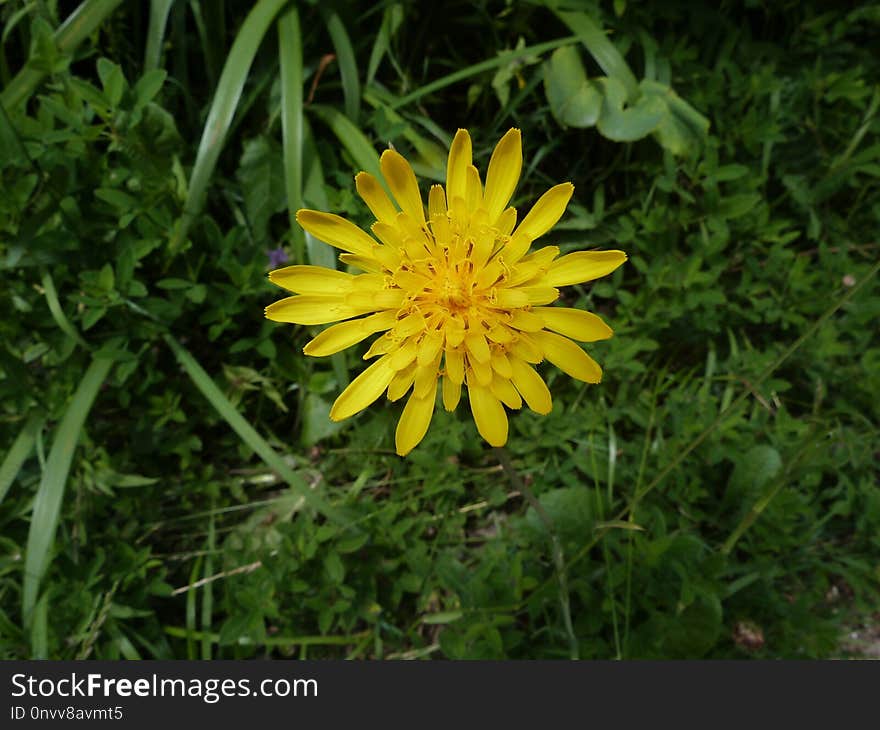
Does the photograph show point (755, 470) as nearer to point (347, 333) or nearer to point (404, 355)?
point (404, 355)

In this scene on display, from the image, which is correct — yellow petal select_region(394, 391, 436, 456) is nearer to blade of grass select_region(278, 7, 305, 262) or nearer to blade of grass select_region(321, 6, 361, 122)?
blade of grass select_region(278, 7, 305, 262)

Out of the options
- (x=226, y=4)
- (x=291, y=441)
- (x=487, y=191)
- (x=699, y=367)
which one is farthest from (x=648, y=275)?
(x=226, y=4)

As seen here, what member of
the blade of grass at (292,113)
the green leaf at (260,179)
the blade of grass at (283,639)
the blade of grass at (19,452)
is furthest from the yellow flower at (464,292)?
the blade of grass at (19,452)

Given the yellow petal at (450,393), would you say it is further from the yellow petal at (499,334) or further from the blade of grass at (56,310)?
the blade of grass at (56,310)

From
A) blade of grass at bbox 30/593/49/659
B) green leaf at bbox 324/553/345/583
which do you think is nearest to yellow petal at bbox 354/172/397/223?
green leaf at bbox 324/553/345/583

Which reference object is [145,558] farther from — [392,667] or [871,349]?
[871,349]

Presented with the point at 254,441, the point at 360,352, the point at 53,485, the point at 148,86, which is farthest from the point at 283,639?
the point at 148,86
